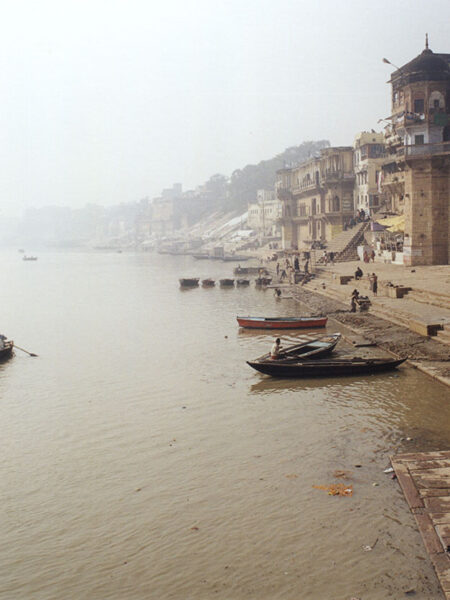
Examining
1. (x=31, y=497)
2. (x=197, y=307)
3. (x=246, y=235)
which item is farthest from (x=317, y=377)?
(x=246, y=235)

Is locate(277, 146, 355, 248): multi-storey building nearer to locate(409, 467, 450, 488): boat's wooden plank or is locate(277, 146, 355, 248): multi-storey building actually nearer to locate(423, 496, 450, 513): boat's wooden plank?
locate(409, 467, 450, 488): boat's wooden plank

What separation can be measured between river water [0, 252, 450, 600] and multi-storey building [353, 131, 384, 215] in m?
34.6

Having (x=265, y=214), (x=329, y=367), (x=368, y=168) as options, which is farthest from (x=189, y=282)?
(x=265, y=214)

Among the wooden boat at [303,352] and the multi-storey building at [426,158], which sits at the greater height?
the multi-storey building at [426,158]

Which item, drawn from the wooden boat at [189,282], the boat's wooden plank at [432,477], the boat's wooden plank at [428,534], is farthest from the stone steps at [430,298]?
the wooden boat at [189,282]

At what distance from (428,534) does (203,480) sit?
3.88m

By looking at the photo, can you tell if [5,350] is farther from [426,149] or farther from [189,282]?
[189,282]

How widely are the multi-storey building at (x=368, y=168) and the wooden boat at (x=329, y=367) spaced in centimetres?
3580

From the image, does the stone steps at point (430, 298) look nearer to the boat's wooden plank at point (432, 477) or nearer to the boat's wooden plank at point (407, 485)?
the boat's wooden plank at point (407, 485)

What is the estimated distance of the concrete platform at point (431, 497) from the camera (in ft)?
23.1

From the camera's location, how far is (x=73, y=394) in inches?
632

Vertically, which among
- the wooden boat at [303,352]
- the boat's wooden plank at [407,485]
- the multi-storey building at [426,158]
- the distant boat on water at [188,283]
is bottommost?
the boat's wooden plank at [407,485]

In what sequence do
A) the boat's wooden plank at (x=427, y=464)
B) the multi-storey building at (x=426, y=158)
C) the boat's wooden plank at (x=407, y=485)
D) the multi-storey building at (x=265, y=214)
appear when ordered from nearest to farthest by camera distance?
the boat's wooden plank at (x=407, y=485) < the boat's wooden plank at (x=427, y=464) < the multi-storey building at (x=426, y=158) < the multi-storey building at (x=265, y=214)

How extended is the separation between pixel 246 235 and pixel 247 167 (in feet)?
114
